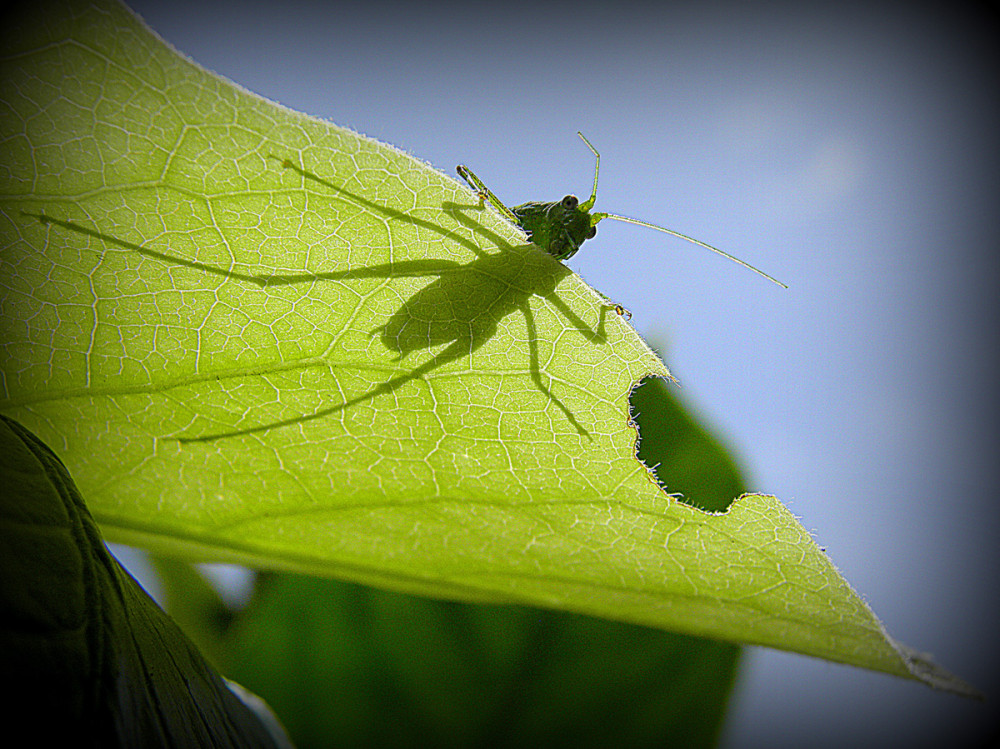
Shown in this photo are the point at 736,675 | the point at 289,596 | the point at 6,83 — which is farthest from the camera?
the point at 289,596

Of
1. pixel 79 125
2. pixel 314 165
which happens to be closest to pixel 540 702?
pixel 314 165

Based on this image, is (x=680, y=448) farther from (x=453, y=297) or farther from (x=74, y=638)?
(x=74, y=638)

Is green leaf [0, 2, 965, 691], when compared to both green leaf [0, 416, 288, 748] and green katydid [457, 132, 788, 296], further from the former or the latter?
green katydid [457, 132, 788, 296]

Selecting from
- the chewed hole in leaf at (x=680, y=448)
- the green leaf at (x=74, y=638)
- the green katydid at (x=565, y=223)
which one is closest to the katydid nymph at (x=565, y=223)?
the green katydid at (x=565, y=223)

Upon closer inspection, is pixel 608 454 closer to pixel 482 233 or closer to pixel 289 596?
pixel 482 233

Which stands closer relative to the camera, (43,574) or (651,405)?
(43,574)

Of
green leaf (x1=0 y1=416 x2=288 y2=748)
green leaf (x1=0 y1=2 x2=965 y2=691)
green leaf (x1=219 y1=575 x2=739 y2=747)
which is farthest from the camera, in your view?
green leaf (x1=219 y1=575 x2=739 y2=747)

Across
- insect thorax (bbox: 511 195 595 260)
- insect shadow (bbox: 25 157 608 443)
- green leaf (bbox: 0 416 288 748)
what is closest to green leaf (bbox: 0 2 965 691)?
insect shadow (bbox: 25 157 608 443)
